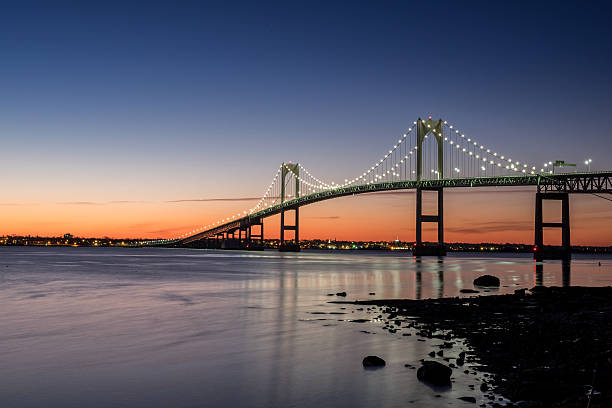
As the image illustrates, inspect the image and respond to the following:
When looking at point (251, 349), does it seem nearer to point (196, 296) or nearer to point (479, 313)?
point (479, 313)

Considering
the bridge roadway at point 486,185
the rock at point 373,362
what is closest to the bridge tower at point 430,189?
the bridge roadway at point 486,185

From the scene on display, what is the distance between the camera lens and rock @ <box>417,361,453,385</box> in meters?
7.96

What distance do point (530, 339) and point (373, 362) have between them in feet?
10.3

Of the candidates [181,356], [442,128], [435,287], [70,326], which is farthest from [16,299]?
[442,128]

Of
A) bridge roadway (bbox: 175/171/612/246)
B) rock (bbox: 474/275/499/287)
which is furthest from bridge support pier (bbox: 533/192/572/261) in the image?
rock (bbox: 474/275/499/287)

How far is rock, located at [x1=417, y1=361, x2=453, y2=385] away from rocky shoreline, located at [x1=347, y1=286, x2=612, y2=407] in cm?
51

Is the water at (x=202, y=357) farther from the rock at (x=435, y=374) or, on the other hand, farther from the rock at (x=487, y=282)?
the rock at (x=487, y=282)

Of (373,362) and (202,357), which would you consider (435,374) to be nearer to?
(373,362)

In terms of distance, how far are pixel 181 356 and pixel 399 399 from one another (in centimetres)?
448

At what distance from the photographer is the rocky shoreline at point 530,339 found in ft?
23.2

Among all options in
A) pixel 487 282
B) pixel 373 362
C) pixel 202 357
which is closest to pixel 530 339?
pixel 373 362

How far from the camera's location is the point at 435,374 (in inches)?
317

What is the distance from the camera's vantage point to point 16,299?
68.8 ft

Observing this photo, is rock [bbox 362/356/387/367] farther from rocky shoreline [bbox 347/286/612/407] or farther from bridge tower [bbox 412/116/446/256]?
bridge tower [bbox 412/116/446/256]
